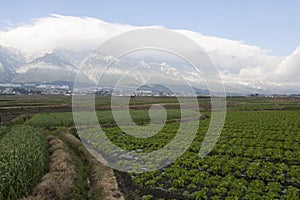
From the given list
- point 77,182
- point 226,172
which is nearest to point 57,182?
point 77,182

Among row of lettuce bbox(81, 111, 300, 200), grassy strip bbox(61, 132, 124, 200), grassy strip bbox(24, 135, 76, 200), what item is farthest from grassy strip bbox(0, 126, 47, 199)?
row of lettuce bbox(81, 111, 300, 200)

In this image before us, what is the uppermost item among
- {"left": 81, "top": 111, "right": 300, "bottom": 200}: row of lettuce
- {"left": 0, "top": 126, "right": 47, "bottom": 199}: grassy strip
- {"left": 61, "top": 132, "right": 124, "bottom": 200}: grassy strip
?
{"left": 0, "top": 126, "right": 47, "bottom": 199}: grassy strip

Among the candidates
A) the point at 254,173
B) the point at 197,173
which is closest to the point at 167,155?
the point at 197,173

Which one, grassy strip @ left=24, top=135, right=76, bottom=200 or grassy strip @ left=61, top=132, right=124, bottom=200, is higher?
grassy strip @ left=24, top=135, right=76, bottom=200

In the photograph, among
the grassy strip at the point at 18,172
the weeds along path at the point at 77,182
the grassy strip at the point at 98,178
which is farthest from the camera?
the grassy strip at the point at 98,178

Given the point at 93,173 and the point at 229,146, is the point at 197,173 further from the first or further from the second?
the point at 229,146

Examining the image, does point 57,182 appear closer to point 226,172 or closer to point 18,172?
point 18,172

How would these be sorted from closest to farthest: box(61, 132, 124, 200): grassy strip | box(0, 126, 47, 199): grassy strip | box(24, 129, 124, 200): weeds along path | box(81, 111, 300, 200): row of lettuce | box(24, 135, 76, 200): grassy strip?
box(0, 126, 47, 199): grassy strip → box(24, 135, 76, 200): grassy strip → box(24, 129, 124, 200): weeds along path → box(81, 111, 300, 200): row of lettuce → box(61, 132, 124, 200): grassy strip

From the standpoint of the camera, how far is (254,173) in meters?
13.5

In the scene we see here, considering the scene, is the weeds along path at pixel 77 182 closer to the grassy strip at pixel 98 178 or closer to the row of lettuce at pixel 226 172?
the grassy strip at pixel 98 178

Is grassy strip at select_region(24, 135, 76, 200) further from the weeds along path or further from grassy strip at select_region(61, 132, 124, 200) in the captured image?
grassy strip at select_region(61, 132, 124, 200)

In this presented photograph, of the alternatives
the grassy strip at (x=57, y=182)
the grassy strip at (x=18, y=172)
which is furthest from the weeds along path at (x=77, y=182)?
the grassy strip at (x=18, y=172)

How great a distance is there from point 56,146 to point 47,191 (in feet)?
29.4

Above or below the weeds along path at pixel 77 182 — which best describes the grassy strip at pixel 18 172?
above
